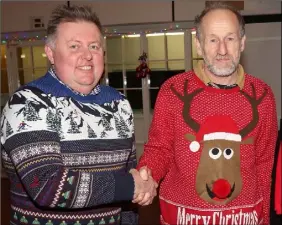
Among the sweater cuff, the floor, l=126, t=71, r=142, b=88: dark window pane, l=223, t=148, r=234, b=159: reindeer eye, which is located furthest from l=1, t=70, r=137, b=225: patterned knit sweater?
l=126, t=71, r=142, b=88: dark window pane

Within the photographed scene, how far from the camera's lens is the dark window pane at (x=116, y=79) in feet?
19.9

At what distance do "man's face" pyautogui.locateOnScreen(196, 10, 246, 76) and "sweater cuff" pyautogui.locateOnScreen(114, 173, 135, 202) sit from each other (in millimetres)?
626

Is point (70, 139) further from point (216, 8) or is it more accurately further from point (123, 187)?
point (216, 8)

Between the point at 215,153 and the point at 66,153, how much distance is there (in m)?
0.66

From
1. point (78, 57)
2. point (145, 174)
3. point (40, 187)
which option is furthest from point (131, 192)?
point (78, 57)

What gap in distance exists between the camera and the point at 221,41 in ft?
5.27

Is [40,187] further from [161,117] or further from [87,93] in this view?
[161,117]

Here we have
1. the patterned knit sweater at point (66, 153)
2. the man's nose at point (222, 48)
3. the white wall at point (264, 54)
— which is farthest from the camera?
the white wall at point (264, 54)

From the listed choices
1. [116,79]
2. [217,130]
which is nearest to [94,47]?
[217,130]

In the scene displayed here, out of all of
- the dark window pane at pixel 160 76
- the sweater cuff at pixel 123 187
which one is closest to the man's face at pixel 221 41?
the sweater cuff at pixel 123 187

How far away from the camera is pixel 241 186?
5.47ft

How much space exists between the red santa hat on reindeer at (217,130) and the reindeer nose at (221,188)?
0.17 metres

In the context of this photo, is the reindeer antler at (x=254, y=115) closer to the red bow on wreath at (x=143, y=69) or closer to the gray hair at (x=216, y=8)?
the gray hair at (x=216, y=8)

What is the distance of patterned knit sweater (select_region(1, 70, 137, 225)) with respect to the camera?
4.10 ft
